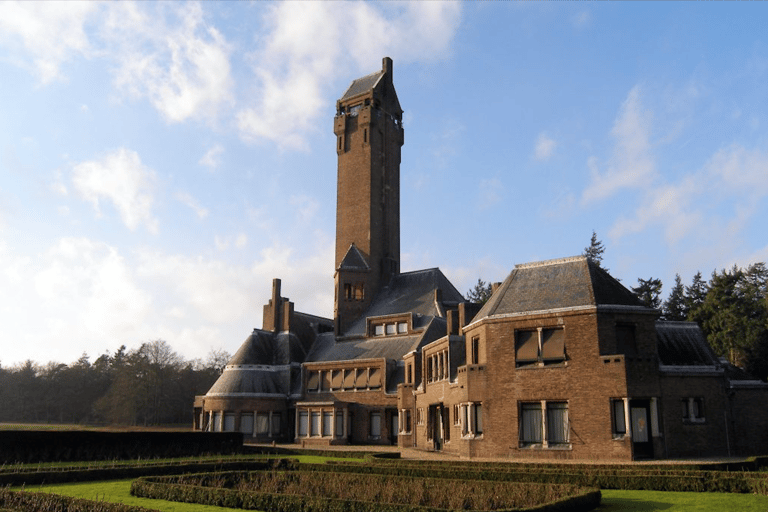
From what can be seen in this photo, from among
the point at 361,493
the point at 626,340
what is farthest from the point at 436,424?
the point at 361,493

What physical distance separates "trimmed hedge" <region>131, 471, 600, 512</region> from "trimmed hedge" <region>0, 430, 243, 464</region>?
44.3 feet

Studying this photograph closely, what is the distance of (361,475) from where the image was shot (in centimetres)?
2270

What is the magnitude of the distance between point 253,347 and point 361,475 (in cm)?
3952

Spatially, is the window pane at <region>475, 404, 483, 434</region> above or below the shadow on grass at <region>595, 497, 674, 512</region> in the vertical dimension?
above

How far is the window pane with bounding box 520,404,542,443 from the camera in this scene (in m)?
32.9

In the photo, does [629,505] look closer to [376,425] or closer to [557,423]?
[557,423]

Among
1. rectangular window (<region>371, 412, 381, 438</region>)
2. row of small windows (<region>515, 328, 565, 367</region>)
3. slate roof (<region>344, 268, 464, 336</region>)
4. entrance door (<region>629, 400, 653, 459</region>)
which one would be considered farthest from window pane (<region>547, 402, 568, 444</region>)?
slate roof (<region>344, 268, 464, 336</region>)

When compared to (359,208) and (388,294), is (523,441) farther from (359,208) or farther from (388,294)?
(359,208)

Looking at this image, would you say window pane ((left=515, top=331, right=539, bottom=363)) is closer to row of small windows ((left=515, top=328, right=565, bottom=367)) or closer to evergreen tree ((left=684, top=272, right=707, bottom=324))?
row of small windows ((left=515, top=328, right=565, bottom=367))

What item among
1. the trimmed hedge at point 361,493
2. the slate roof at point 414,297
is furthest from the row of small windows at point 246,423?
the trimmed hedge at point 361,493

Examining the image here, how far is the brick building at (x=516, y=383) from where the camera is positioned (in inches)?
1258

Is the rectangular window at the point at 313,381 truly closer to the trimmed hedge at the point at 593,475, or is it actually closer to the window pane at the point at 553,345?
the window pane at the point at 553,345

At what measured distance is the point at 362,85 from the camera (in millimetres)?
73188

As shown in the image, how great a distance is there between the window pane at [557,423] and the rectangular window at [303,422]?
1059 inches
